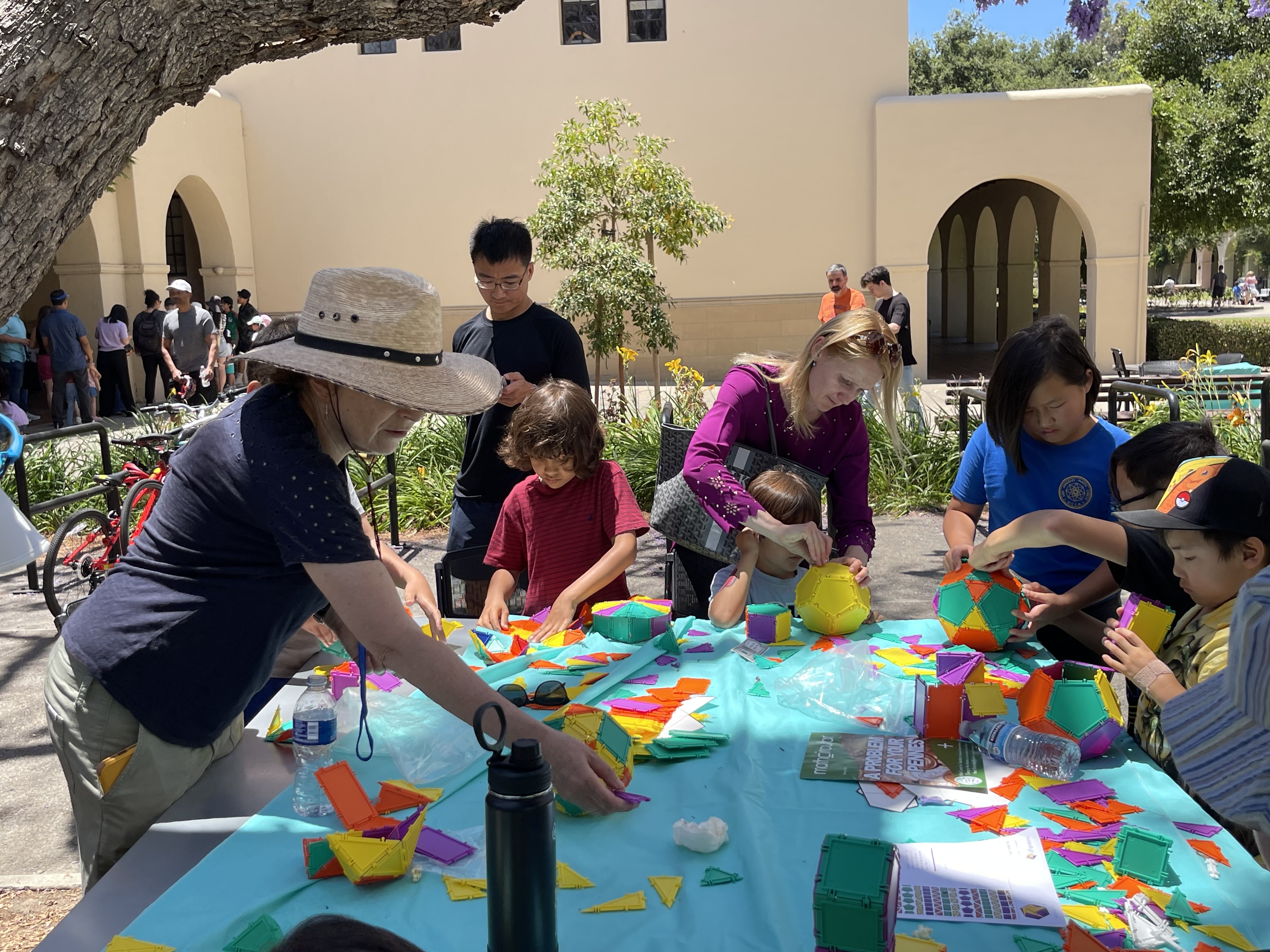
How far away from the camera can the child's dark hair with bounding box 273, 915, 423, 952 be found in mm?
851

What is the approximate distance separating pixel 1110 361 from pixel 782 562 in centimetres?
1573

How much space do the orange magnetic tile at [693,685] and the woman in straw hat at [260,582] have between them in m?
0.67

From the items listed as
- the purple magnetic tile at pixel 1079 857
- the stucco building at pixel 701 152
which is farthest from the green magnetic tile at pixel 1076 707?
the stucco building at pixel 701 152

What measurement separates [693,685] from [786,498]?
77 centimetres

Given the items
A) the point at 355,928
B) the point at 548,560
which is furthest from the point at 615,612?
the point at 355,928

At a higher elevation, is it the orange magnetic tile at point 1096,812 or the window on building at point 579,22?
the window on building at point 579,22

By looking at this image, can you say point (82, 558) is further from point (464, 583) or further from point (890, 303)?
point (890, 303)

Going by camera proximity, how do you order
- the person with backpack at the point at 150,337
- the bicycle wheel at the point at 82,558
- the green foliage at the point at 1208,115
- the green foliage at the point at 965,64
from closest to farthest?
the bicycle wheel at the point at 82,558, the person with backpack at the point at 150,337, the green foliage at the point at 1208,115, the green foliage at the point at 965,64

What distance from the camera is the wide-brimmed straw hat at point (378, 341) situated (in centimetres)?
182

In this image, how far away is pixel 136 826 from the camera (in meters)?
2.03

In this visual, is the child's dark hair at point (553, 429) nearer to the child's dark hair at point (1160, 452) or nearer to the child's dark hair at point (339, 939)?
the child's dark hair at point (1160, 452)

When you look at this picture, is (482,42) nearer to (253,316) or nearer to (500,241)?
(253,316)

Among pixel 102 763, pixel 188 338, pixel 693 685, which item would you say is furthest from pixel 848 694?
pixel 188 338

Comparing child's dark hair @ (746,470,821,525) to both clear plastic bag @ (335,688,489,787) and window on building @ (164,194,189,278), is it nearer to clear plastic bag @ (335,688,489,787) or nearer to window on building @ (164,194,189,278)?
clear plastic bag @ (335,688,489,787)
